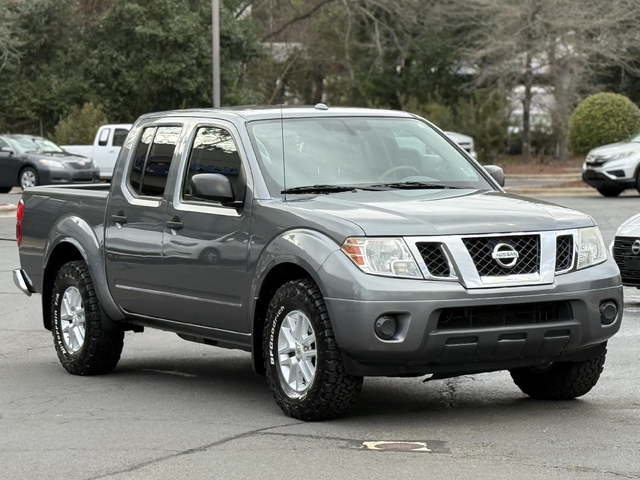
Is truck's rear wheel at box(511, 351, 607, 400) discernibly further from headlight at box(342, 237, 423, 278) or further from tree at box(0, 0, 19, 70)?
tree at box(0, 0, 19, 70)

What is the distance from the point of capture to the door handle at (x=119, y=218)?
359 inches

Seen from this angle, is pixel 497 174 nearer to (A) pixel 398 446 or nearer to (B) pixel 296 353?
(B) pixel 296 353

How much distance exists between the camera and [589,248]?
301 inches

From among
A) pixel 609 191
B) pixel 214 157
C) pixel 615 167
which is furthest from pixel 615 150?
pixel 214 157

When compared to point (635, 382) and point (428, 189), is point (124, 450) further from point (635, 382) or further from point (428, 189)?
point (635, 382)

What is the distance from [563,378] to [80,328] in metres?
3.54

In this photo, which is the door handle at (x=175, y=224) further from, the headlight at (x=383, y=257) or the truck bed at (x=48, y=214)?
the headlight at (x=383, y=257)

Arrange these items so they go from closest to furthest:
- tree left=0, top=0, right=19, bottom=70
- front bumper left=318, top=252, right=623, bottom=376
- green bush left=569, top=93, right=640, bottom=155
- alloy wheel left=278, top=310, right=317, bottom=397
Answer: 1. front bumper left=318, top=252, right=623, bottom=376
2. alloy wheel left=278, top=310, right=317, bottom=397
3. green bush left=569, top=93, right=640, bottom=155
4. tree left=0, top=0, right=19, bottom=70

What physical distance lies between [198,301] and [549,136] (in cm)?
4115

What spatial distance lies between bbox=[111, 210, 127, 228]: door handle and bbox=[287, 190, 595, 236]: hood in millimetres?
1780

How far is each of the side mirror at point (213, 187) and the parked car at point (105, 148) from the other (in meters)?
31.5

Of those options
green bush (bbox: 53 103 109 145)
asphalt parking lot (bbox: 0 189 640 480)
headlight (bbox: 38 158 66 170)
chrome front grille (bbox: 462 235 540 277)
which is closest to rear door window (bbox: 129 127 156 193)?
asphalt parking lot (bbox: 0 189 640 480)

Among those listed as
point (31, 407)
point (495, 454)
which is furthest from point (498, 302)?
point (31, 407)

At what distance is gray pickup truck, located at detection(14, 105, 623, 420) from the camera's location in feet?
23.2
